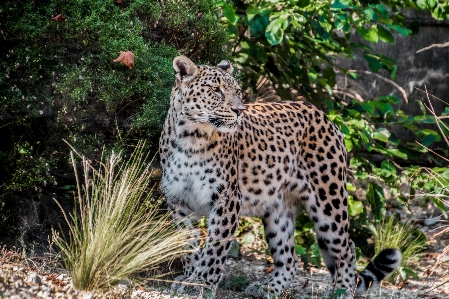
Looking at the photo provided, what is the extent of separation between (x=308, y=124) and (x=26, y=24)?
8.72 feet

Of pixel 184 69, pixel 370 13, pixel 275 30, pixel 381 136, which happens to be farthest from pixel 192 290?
pixel 370 13

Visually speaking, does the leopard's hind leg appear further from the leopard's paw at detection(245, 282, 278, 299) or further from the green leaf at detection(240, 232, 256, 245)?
the green leaf at detection(240, 232, 256, 245)

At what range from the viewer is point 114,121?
6883 mm

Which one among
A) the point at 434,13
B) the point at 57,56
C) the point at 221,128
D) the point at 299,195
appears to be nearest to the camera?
the point at 221,128

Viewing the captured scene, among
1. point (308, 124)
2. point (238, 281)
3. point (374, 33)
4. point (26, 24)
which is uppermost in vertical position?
point (26, 24)

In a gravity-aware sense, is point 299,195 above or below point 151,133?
below

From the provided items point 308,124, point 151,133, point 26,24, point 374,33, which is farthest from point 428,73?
point 26,24

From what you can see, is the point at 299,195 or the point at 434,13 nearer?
the point at 299,195

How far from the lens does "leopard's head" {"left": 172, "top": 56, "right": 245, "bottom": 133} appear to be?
6285 mm

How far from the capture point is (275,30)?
7.18 metres

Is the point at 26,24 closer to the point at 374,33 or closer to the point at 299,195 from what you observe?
the point at 299,195

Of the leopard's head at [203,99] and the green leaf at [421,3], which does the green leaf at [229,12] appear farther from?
the green leaf at [421,3]

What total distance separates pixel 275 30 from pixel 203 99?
4.13 ft

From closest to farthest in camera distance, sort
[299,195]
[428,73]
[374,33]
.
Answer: [299,195], [374,33], [428,73]
